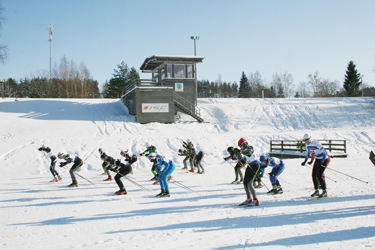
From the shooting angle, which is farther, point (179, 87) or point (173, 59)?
point (179, 87)

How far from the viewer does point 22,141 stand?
20328mm

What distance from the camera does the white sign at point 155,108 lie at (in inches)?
1070

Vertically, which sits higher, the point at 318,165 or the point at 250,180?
the point at 318,165

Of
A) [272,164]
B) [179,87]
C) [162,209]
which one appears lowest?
[162,209]

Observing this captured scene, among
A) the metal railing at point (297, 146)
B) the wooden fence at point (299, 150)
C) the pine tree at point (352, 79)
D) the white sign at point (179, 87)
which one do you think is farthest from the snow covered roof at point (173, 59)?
the pine tree at point (352, 79)

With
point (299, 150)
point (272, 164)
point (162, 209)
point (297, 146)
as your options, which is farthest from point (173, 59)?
point (162, 209)

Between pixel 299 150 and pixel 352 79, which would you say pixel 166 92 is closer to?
pixel 299 150

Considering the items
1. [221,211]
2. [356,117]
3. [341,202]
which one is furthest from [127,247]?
[356,117]

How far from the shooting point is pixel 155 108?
27.5m

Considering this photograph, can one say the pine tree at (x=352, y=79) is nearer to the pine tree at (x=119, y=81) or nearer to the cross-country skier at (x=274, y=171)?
the pine tree at (x=119, y=81)

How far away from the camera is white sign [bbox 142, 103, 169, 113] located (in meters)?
27.2

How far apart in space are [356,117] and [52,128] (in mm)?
34389

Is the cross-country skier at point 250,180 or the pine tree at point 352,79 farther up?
the pine tree at point 352,79

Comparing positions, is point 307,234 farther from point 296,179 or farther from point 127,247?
point 296,179
